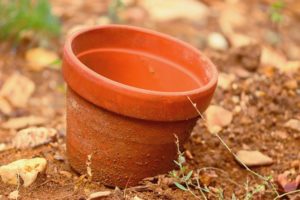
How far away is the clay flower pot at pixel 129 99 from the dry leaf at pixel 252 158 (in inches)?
13.6

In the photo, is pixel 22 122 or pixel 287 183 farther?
pixel 22 122

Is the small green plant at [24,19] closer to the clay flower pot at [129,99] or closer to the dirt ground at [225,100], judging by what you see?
the dirt ground at [225,100]

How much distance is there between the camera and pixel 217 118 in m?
2.43

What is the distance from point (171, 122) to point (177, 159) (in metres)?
0.19

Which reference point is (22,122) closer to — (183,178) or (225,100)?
(225,100)

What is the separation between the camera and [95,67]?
6.98 ft

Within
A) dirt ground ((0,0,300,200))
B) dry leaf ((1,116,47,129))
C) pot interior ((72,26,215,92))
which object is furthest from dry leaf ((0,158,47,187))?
dry leaf ((1,116,47,129))

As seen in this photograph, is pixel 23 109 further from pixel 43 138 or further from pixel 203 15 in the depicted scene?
pixel 203 15

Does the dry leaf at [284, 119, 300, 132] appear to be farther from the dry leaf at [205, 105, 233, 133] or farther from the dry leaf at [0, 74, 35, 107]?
the dry leaf at [0, 74, 35, 107]

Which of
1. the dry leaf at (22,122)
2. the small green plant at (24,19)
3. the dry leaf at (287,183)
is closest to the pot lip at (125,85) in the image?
the dry leaf at (287,183)

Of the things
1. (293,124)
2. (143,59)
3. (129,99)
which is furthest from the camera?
(293,124)

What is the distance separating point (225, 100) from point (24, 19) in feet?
3.73

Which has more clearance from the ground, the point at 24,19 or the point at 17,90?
the point at 24,19

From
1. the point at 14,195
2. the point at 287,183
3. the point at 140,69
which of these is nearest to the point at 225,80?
the point at 140,69
